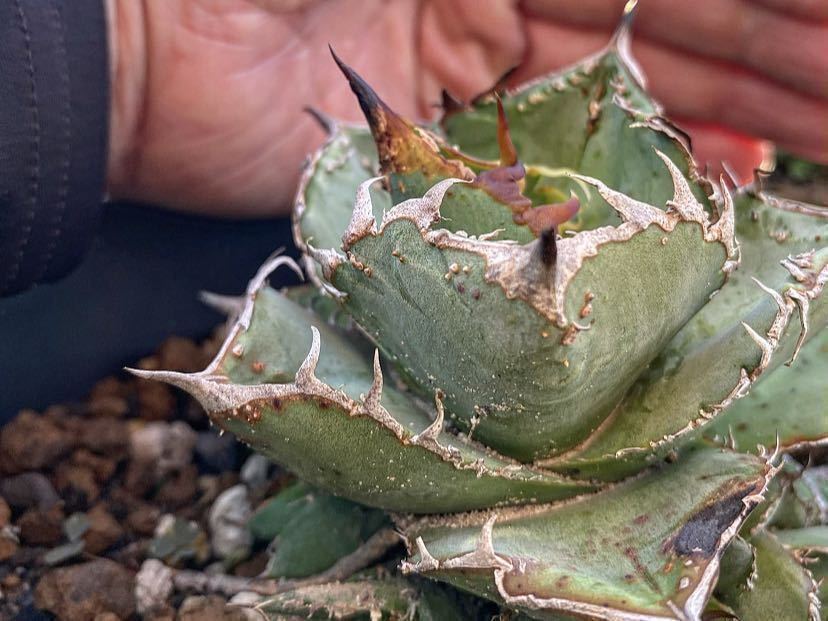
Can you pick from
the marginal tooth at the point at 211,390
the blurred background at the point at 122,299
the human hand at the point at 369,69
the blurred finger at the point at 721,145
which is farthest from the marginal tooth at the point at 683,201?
the blurred finger at the point at 721,145

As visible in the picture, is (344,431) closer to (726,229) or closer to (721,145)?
(726,229)

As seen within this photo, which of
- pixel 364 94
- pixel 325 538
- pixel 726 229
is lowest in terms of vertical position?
pixel 325 538

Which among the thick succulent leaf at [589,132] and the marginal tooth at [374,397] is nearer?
the marginal tooth at [374,397]

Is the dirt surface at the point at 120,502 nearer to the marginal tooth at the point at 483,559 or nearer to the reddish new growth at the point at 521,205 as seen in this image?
the marginal tooth at the point at 483,559

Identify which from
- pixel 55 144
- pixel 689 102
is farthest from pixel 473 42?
pixel 55 144

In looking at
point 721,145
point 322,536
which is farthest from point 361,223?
point 721,145

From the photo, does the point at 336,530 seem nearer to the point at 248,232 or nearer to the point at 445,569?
the point at 445,569
